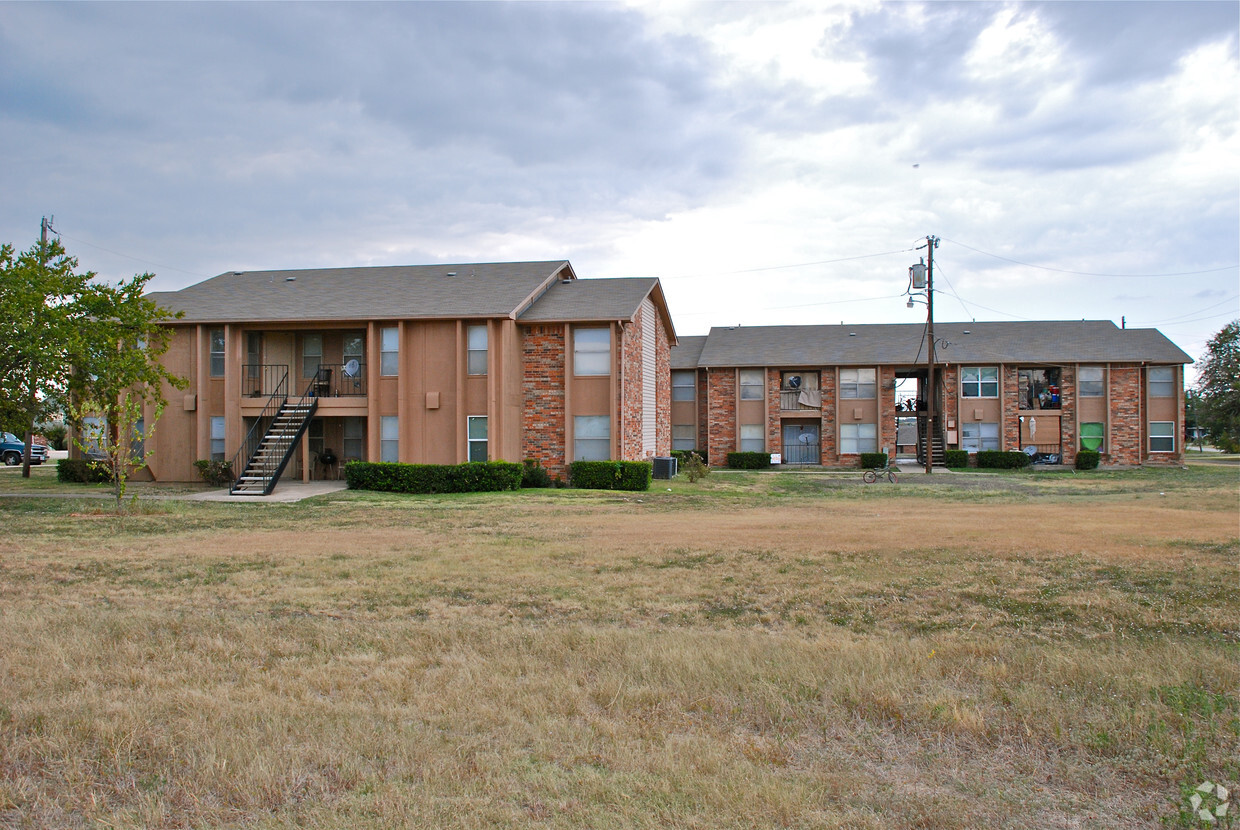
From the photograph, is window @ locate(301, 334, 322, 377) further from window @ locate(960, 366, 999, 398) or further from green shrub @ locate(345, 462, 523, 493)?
window @ locate(960, 366, 999, 398)

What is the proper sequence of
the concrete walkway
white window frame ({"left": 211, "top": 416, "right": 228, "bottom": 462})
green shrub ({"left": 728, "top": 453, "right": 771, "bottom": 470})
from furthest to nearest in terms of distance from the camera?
1. green shrub ({"left": 728, "top": 453, "right": 771, "bottom": 470})
2. white window frame ({"left": 211, "top": 416, "right": 228, "bottom": 462})
3. the concrete walkway

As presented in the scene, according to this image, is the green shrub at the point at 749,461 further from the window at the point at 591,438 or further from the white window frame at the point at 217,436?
the white window frame at the point at 217,436

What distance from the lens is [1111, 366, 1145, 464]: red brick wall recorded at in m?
36.5

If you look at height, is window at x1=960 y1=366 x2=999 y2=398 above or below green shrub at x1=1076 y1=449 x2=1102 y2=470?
above

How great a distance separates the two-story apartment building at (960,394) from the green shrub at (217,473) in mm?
20652

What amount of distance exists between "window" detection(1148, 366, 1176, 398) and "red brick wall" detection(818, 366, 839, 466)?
13867 mm

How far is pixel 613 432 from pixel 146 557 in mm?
14423

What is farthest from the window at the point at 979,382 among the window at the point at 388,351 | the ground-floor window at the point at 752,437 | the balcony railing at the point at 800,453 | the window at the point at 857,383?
the window at the point at 388,351

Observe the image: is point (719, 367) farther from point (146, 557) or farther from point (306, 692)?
point (306, 692)

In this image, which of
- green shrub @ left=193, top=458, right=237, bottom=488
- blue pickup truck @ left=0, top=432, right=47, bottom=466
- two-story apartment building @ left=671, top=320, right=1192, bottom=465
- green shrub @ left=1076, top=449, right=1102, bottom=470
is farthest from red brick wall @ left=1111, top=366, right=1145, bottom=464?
blue pickup truck @ left=0, top=432, right=47, bottom=466

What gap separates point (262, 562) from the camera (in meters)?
10.3

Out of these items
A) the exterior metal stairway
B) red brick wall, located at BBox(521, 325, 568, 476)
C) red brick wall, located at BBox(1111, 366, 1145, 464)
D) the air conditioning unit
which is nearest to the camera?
the exterior metal stairway

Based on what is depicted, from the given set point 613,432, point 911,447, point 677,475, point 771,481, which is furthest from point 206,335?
point 911,447

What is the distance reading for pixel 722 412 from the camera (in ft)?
125
